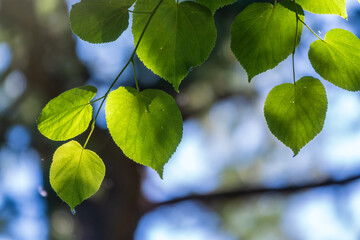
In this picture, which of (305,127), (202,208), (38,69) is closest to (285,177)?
(202,208)

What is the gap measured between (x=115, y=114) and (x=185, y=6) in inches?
2.8

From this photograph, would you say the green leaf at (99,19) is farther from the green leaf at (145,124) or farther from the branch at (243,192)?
the branch at (243,192)

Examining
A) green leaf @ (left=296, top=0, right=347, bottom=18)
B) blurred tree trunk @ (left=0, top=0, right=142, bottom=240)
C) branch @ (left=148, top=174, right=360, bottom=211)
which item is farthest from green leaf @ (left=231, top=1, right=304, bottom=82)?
blurred tree trunk @ (left=0, top=0, right=142, bottom=240)

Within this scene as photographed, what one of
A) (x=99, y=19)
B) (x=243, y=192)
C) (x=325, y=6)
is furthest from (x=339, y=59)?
(x=243, y=192)

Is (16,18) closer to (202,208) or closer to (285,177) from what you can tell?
(202,208)

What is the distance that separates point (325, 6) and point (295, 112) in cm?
6

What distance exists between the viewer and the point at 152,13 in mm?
202

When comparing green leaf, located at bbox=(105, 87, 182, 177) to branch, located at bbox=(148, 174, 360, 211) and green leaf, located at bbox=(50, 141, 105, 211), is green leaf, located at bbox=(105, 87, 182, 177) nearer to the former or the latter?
green leaf, located at bbox=(50, 141, 105, 211)

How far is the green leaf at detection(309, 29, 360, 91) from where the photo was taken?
214 mm

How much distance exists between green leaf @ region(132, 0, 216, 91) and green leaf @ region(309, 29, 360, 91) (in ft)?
0.20

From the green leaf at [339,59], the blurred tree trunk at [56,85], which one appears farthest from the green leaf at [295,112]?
the blurred tree trunk at [56,85]

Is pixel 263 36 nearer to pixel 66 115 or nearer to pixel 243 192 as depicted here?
pixel 66 115

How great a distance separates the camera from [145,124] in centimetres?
22

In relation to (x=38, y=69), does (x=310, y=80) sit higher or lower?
higher
